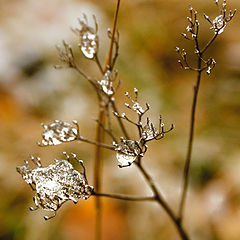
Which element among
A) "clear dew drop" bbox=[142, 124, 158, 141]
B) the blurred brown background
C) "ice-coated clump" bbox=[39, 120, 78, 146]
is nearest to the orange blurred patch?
the blurred brown background

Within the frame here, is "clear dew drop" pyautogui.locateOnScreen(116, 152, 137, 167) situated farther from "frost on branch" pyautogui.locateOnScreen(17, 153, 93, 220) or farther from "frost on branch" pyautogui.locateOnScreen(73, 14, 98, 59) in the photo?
"frost on branch" pyautogui.locateOnScreen(73, 14, 98, 59)

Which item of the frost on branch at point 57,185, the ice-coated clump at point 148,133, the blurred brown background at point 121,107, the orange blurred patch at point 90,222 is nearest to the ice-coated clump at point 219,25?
the ice-coated clump at point 148,133

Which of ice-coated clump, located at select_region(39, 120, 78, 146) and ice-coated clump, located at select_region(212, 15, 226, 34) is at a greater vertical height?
ice-coated clump, located at select_region(212, 15, 226, 34)

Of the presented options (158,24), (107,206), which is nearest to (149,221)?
(107,206)

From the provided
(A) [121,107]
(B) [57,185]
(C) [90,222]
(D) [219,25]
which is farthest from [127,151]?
(A) [121,107]

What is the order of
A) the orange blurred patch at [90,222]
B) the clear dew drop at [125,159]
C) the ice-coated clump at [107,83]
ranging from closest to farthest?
1. the clear dew drop at [125,159]
2. the ice-coated clump at [107,83]
3. the orange blurred patch at [90,222]

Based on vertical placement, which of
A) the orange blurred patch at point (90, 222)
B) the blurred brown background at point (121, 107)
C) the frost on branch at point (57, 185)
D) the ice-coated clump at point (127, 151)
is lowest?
the frost on branch at point (57, 185)

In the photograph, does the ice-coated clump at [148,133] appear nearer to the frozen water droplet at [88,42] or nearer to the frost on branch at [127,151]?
the frost on branch at [127,151]

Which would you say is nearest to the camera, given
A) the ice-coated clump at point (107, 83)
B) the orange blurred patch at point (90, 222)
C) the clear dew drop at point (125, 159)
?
the clear dew drop at point (125, 159)
